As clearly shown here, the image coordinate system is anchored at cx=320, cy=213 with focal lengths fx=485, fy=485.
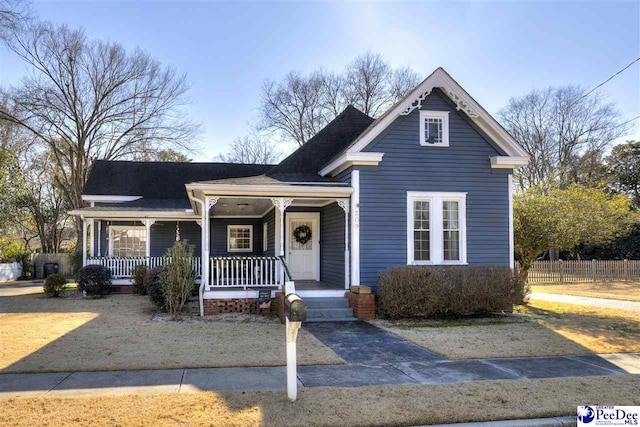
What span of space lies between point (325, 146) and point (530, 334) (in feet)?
30.0

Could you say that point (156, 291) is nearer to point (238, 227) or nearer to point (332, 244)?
point (332, 244)

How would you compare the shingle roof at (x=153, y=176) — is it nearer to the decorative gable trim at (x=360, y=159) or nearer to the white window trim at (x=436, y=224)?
the decorative gable trim at (x=360, y=159)

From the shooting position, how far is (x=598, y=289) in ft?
70.3

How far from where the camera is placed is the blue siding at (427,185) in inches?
497

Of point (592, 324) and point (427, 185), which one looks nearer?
point (592, 324)

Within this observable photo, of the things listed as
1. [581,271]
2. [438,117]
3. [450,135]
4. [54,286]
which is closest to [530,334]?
[450,135]

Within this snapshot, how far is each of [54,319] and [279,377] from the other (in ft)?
25.9

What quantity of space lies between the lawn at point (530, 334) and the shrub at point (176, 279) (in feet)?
15.7

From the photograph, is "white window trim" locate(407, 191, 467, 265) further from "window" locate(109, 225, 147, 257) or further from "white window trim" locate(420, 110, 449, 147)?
"window" locate(109, 225, 147, 257)

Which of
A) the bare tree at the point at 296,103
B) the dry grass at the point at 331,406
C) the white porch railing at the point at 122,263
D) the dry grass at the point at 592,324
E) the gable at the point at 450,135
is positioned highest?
the bare tree at the point at 296,103

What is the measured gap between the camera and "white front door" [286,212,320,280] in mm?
15562

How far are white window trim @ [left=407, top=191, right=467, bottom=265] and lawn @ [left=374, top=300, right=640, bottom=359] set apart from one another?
195 cm

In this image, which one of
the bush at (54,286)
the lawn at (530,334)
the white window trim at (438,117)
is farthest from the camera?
the bush at (54,286)

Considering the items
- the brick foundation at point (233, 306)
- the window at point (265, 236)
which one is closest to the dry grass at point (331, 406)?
the brick foundation at point (233, 306)
